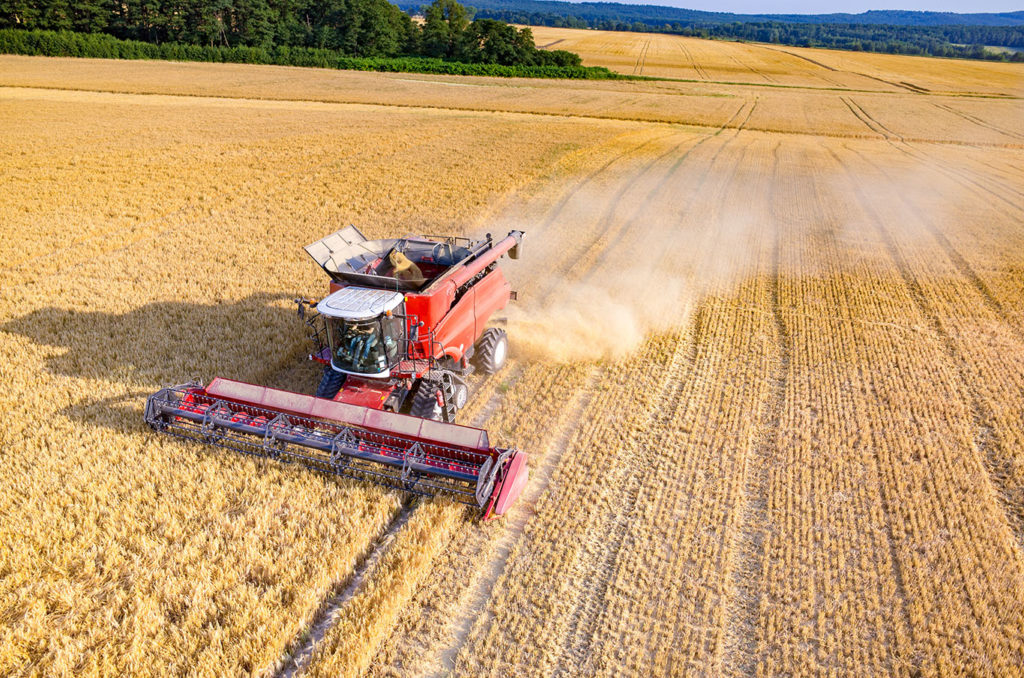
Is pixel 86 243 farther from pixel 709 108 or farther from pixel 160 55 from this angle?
pixel 160 55

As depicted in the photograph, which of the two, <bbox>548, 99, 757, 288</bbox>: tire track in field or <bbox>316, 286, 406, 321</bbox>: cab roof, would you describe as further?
<bbox>548, 99, 757, 288</bbox>: tire track in field

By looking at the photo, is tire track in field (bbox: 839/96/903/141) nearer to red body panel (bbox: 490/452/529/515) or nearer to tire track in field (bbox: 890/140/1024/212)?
tire track in field (bbox: 890/140/1024/212)

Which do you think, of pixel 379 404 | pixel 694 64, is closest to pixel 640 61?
pixel 694 64

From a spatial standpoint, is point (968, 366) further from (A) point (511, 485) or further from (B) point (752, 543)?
(A) point (511, 485)

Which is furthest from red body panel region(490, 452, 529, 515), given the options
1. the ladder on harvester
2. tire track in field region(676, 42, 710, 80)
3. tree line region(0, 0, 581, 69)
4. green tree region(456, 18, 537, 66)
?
tire track in field region(676, 42, 710, 80)

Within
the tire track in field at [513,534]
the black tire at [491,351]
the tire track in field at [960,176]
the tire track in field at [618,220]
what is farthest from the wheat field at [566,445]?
the tire track in field at [960,176]
